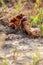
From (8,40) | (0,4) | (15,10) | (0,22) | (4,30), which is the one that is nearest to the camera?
(8,40)

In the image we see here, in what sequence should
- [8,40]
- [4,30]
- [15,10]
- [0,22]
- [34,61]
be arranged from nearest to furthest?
[34,61] → [8,40] → [4,30] → [0,22] → [15,10]

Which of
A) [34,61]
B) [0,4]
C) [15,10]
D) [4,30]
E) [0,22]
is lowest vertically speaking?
[34,61]

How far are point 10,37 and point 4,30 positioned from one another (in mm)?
349

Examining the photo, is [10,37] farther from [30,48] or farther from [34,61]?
[34,61]

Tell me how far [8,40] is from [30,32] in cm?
38

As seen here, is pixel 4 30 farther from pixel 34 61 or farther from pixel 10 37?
pixel 34 61

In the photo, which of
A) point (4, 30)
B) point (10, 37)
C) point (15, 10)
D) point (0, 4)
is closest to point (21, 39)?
point (10, 37)

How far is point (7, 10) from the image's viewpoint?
484cm

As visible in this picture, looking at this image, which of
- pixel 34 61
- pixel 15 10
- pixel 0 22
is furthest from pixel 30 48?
pixel 15 10

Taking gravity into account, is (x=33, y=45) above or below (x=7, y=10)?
below

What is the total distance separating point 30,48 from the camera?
10.9 ft

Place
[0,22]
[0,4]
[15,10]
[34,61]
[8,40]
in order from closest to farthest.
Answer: [34,61] → [8,40] → [0,22] → [15,10] → [0,4]

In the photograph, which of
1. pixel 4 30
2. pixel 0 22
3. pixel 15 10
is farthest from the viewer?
pixel 15 10

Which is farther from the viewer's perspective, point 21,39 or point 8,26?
point 8,26
